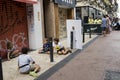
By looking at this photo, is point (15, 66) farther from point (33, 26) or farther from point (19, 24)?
point (33, 26)

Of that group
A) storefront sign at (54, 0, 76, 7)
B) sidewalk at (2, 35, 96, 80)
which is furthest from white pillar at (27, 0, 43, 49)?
storefront sign at (54, 0, 76, 7)

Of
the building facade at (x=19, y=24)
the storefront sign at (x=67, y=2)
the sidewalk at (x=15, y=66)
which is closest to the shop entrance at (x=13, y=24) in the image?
the building facade at (x=19, y=24)

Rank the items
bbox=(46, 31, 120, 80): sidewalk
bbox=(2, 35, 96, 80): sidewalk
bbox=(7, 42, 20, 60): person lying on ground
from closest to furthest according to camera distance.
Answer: bbox=(46, 31, 120, 80): sidewalk
bbox=(2, 35, 96, 80): sidewalk
bbox=(7, 42, 20, 60): person lying on ground

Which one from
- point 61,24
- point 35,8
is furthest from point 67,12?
point 35,8

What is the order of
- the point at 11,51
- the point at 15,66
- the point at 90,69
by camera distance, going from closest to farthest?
1. the point at 90,69
2. the point at 15,66
3. the point at 11,51

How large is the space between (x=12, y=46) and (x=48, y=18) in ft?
20.7

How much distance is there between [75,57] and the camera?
36.2 ft

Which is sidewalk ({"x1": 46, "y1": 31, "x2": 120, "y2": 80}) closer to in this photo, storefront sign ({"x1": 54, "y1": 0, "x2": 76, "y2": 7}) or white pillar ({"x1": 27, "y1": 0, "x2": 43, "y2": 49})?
white pillar ({"x1": 27, "y1": 0, "x2": 43, "y2": 49})

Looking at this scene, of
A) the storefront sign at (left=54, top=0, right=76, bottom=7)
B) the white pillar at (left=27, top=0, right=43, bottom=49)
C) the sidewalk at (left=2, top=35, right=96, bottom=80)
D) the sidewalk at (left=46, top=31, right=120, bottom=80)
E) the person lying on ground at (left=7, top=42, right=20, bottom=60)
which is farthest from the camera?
the storefront sign at (left=54, top=0, right=76, bottom=7)

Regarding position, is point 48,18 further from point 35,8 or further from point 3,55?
point 3,55

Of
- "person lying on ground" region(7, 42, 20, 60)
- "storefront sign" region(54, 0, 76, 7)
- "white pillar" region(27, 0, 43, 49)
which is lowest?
"person lying on ground" region(7, 42, 20, 60)

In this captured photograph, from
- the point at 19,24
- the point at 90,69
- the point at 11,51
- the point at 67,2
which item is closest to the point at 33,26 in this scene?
the point at 19,24

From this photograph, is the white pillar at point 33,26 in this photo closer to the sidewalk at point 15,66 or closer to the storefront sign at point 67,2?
the sidewalk at point 15,66

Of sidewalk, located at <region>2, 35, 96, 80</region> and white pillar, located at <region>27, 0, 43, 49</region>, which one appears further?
white pillar, located at <region>27, 0, 43, 49</region>
